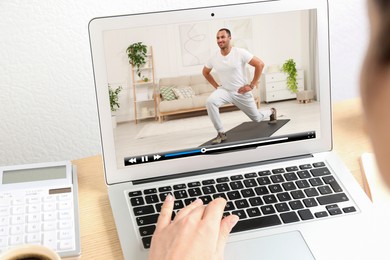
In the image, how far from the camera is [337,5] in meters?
1.26

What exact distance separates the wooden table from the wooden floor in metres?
0.08

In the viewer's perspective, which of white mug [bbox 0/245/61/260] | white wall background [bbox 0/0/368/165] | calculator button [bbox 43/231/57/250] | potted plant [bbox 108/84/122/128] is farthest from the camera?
white wall background [bbox 0/0/368/165]

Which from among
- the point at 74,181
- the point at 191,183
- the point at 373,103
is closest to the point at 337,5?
the point at 191,183

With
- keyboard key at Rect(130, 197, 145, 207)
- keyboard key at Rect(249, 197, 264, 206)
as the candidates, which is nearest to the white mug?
keyboard key at Rect(130, 197, 145, 207)

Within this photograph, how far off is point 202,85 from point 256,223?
24 centimetres

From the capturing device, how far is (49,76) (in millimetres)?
1130

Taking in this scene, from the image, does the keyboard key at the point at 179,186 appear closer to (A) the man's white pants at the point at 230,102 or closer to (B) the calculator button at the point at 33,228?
(A) the man's white pants at the point at 230,102

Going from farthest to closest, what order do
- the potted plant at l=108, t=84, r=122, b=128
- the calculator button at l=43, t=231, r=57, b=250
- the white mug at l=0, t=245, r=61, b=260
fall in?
the potted plant at l=108, t=84, r=122, b=128
the calculator button at l=43, t=231, r=57, b=250
the white mug at l=0, t=245, r=61, b=260

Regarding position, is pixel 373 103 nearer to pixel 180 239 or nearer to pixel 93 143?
pixel 180 239

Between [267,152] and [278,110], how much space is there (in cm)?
8

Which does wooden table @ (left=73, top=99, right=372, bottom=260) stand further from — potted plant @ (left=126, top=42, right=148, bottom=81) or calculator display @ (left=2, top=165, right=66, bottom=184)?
potted plant @ (left=126, top=42, right=148, bottom=81)

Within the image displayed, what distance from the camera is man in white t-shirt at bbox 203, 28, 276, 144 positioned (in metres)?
0.92

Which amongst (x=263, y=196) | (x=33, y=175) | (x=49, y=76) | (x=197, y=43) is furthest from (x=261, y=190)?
(x=49, y=76)

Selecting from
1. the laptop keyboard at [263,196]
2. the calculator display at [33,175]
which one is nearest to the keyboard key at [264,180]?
the laptop keyboard at [263,196]
